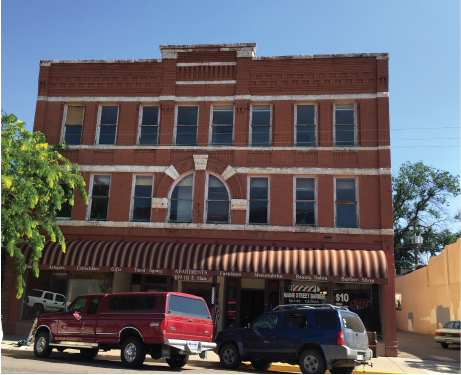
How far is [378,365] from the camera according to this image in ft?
50.3

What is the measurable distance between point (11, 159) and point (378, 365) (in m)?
13.4

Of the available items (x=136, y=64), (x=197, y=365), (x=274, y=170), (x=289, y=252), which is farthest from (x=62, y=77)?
(x=197, y=365)

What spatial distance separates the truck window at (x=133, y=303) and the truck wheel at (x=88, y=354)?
186 centimetres

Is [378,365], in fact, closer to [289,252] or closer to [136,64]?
[289,252]

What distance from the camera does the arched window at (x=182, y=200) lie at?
66.3 ft

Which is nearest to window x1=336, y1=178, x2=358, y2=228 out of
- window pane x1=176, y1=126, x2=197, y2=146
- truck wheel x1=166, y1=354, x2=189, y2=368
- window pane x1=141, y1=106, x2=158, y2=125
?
window pane x1=176, y1=126, x2=197, y2=146

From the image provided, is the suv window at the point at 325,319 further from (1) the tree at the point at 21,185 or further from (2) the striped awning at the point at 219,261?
(1) the tree at the point at 21,185

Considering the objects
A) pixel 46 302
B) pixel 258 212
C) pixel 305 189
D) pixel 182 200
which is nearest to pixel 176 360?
pixel 258 212

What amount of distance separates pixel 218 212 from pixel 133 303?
7681mm

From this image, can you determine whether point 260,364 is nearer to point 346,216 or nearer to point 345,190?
point 346,216

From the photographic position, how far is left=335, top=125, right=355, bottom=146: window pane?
2006 centimetres

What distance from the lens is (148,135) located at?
21.3m

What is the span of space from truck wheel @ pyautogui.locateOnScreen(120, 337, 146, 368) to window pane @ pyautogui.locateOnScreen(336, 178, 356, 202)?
1053 cm

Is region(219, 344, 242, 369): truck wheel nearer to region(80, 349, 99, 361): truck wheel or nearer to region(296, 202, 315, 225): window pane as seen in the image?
region(80, 349, 99, 361): truck wheel
